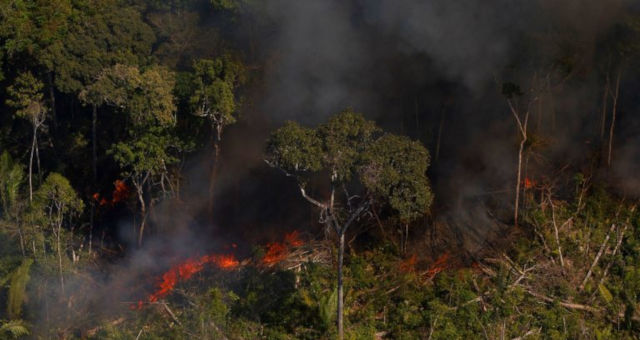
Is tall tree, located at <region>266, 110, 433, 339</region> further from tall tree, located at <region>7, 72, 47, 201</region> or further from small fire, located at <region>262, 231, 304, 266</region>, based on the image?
tall tree, located at <region>7, 72, 47, 201</region>

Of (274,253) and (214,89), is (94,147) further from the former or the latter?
(274,253)

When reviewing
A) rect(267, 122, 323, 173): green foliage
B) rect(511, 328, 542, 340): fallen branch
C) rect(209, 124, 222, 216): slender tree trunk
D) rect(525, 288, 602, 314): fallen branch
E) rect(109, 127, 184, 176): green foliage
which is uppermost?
rect(267, 122, 323, 173): green foliage

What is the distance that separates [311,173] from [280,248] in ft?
6.30

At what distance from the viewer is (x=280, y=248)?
16516 mm

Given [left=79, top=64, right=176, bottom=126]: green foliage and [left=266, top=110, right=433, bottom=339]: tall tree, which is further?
[left=79, top=64, right=176, bottom=126]: green foliage

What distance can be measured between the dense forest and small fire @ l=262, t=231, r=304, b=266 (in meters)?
0.05

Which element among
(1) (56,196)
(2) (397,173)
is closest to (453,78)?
(2) (397,173)

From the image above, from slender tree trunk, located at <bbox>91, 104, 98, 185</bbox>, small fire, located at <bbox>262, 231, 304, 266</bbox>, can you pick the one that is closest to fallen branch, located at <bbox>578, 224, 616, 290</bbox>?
small fire, located at <bbox>262, 231, 304, 266</bbox>

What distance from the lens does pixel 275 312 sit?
14750 millimetres

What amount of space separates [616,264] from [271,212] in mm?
7981

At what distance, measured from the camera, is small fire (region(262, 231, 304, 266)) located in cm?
1612

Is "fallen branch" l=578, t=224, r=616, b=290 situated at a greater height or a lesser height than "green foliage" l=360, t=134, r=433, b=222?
lesser

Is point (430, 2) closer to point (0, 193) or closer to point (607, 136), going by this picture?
point (607, 136)

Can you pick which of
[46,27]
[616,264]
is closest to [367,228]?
[616,264]
